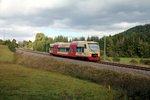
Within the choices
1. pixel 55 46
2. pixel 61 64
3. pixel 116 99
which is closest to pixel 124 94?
pixel 116 99

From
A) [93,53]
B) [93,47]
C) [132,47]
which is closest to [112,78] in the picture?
[93,53]

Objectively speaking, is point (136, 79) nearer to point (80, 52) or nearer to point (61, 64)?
point (61, 64)

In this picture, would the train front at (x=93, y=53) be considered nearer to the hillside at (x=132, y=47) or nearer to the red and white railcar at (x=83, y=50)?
the red and white railcar at (x=83, y=50)

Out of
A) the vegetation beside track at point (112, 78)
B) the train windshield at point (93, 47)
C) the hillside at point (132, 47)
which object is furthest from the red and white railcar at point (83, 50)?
the hillside at point (132, 47)

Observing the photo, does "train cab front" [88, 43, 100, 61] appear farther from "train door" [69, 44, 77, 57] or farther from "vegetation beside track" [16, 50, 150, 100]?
"vegetation beside track" [16, 50, 150, 100]

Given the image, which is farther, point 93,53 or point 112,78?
point 93,53

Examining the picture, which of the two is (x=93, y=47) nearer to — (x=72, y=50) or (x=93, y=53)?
(x=93, y=53)

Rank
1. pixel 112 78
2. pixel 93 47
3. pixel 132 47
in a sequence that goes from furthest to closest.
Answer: pixel 132 47, pixel 93 47, pixel 112 78

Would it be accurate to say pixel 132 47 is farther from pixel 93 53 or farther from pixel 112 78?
pixel 112 78

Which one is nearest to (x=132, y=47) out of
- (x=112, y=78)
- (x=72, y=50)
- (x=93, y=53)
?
(x=72, y=50)

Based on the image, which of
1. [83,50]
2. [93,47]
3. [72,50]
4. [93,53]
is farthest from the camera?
[72,50]

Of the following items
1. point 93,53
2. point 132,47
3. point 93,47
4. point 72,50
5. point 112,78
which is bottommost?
point 112,78

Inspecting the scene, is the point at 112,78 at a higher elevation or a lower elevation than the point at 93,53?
lower

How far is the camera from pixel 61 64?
4291 centimetres
